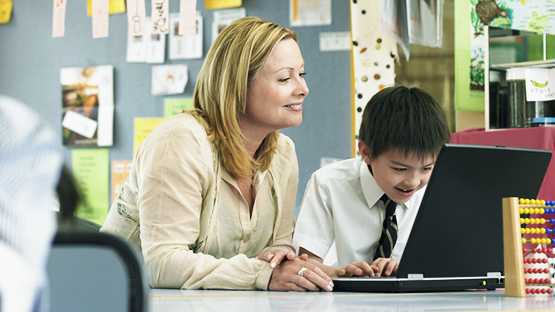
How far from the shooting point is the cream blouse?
0.95 m

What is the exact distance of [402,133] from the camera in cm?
118

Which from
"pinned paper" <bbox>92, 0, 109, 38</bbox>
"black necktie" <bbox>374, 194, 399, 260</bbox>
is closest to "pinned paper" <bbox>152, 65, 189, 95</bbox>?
"pinned paper" <bbox>92, 0, 109, 38</bbox>

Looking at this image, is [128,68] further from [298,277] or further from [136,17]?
[298,277]

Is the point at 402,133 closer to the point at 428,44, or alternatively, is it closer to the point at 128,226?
the point at 128,226

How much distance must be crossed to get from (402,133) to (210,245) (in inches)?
18.9

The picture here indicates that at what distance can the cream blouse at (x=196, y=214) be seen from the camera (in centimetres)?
95

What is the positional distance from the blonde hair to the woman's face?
0.02m

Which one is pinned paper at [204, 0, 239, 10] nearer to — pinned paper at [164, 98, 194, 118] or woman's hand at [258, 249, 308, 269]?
pinned paper at [164, 98, 194, 118]

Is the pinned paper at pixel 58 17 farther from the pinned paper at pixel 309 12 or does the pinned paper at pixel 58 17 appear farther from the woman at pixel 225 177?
the woman at pixel 225 177

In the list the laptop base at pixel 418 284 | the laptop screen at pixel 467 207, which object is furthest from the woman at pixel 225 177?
the laptop screen at pixel 467 207

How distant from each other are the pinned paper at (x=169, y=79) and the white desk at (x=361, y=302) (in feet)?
6.14

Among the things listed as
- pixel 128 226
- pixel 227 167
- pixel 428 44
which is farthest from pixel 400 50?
pixel 128 226

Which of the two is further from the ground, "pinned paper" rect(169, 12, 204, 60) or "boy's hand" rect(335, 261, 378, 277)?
"pinned paper" rect(169, 12, 204, 60)

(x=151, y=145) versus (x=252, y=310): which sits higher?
(x=151, y=145)
